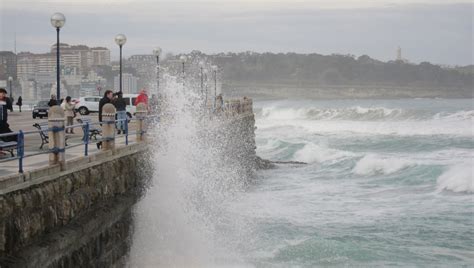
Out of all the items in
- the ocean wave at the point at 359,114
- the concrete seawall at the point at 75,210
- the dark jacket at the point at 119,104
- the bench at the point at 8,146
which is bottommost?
the ocean wave at the point at 359,114

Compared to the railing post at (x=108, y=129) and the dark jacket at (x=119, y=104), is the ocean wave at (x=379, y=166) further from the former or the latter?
the railing post at (x=108, y=129)

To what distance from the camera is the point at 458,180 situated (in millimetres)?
25875

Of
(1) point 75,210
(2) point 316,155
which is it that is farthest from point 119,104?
(2) point 316,155

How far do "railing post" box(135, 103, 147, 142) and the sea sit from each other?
0.58 meters

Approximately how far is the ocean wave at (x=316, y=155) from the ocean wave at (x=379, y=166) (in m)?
4.30

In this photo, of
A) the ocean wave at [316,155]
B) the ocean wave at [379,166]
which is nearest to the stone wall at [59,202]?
the ocean wave at [379,166]

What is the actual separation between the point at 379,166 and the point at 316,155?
28.2ft

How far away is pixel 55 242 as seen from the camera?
33.8ft

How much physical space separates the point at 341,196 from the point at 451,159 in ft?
39.4

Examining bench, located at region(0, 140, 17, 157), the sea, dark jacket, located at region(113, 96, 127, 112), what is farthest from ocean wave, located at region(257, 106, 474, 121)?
bench, located at region(0, 140, 17, 157)

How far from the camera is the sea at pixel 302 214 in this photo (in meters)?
15.4

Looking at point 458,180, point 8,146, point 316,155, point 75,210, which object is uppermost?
point 8,146

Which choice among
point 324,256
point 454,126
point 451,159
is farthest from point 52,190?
point 454,126

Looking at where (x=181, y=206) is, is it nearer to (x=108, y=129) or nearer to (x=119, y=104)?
(x=108, y=129)
